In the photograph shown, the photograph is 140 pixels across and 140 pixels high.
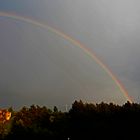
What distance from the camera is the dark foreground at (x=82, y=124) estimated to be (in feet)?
283

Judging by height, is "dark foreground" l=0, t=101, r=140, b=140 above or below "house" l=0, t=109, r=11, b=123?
below

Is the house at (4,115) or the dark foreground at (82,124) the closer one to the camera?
the dark foreground at (82,124)

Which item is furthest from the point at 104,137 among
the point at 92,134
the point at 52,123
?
the point at 52,123

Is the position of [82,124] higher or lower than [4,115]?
lower

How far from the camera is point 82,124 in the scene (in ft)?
305

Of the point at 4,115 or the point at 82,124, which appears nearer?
the point at 82,124

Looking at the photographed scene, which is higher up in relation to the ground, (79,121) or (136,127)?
(79,121)

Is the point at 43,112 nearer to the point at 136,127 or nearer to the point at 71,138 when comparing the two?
the point at 71,138

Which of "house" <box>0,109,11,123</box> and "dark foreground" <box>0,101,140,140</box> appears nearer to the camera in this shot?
"dark foreground" <box>0,101,140,140</box>

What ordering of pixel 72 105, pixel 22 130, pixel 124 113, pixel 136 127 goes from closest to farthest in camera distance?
pixel 136 127
pixel 124 113
pixel 22 130
pixel 72 105

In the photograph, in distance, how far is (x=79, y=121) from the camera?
311ft

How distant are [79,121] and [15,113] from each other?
27.7 m

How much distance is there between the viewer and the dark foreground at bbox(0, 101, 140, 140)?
8631 centimetres

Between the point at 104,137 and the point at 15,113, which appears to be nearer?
the point at 104,137
